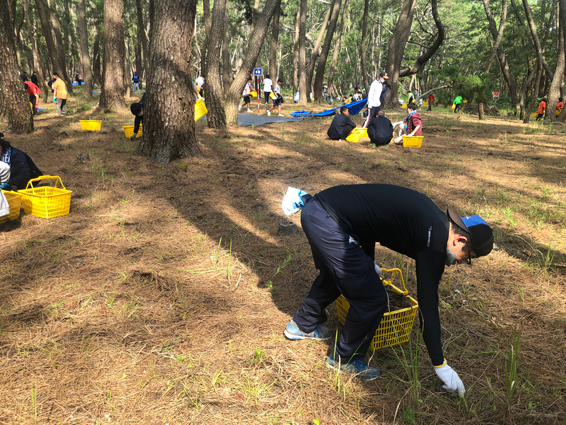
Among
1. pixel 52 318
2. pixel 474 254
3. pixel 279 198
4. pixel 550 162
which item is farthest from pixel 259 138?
pixel 474 254

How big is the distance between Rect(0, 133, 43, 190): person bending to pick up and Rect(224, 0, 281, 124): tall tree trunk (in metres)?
6.07

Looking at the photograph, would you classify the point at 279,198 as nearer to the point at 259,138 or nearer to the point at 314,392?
the point at 314,392

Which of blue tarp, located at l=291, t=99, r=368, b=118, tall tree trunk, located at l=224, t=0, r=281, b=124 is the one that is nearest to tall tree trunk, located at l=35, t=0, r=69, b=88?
tall tree trunk, located at l=224, t=0, r=281, b=124

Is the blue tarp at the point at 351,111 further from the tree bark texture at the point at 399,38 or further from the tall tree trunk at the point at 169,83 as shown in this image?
the tall tree trunk at the point at 169,83

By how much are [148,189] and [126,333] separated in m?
3.38

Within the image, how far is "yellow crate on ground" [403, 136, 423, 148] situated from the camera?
9109mm

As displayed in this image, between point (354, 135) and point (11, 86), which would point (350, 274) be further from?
point (11, 86)

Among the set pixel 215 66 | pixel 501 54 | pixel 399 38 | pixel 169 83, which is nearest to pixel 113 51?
pixel 215 66

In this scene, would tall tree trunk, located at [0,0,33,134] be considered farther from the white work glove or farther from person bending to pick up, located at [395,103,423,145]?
the white work glove

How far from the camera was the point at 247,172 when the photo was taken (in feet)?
22.3

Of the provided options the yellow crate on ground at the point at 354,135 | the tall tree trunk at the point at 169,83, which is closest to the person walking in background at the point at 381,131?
the yellow crate on ground at the point at 354,135

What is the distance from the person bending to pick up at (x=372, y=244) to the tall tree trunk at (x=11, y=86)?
8.64 m

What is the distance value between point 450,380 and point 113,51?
12.5m

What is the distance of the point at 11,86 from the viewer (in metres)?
8.17
